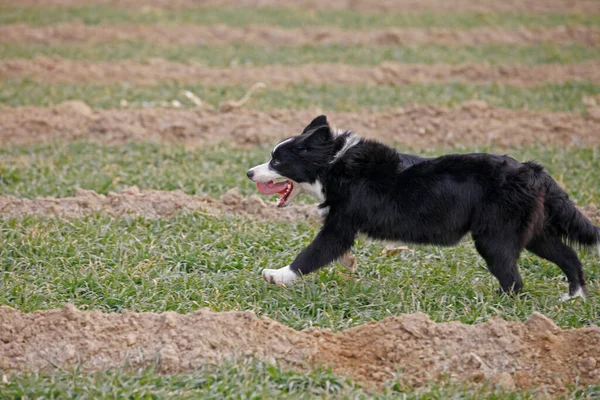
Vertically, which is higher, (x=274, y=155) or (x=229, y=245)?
(x=274, y=155)

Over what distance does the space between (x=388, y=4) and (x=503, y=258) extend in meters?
18.1

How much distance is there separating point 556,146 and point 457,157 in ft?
17.9

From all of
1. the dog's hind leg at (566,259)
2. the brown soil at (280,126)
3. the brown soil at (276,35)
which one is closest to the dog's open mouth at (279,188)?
the dog's hind leg at (566,259)

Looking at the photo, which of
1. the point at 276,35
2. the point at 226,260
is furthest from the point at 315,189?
the point at 276,35

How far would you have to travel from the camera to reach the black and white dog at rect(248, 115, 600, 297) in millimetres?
5543

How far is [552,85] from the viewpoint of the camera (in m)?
13.8

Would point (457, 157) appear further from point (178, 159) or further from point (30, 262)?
point (178, 159)

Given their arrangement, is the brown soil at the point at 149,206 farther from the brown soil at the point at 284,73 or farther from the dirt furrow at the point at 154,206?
the brown soil at the point at 284,73

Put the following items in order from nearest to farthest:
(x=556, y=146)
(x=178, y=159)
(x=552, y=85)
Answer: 1. (x=178, y=159)
2. (x=556, y=146)
3. (x=552, y=85)

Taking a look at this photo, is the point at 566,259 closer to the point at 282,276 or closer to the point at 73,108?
the point at 282,276

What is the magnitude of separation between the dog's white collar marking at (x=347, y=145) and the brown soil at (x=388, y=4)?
16.5 meters

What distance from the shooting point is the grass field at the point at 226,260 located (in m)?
4.50

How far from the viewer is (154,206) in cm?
764

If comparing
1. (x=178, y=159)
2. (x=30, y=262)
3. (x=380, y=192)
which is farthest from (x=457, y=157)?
(x=178, y=159)
